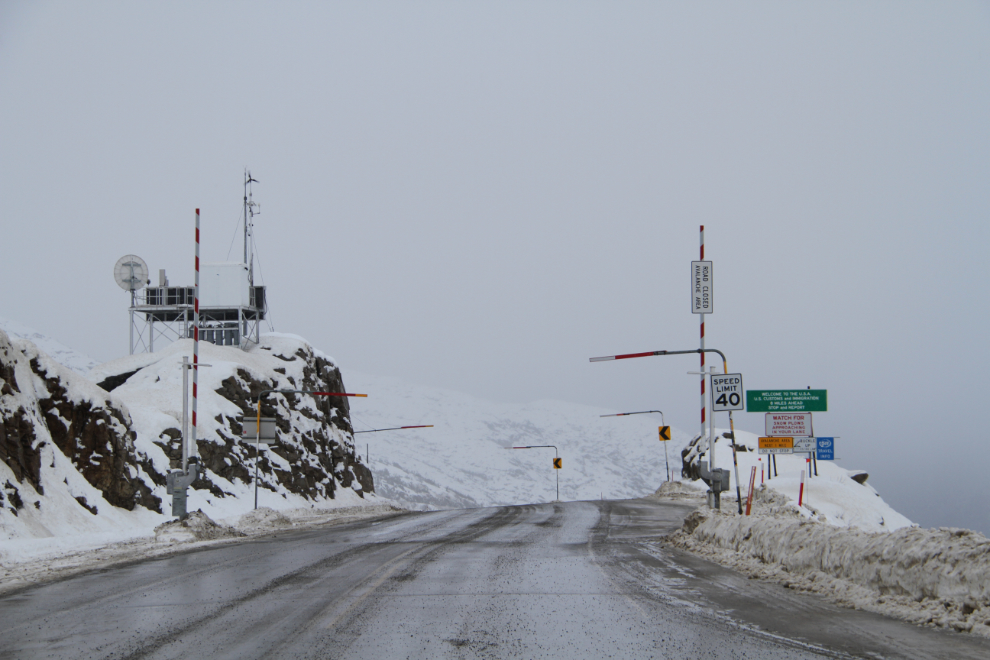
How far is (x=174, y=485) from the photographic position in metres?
21.6

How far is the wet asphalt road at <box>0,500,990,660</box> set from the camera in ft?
23.1

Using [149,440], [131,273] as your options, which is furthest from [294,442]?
[131,273]

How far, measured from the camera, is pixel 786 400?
19.3 m

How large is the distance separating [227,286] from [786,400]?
2089 inches

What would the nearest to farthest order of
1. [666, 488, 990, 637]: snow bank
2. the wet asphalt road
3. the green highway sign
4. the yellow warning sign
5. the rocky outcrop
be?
1. the wet asphalt road
2. [666, 488, 990, 637]: snow bank
3. the green highway sign
4. the yellow warning sign
5. the rocky outcrop

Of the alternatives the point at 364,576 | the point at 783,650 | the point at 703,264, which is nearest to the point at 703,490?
the point at 703,264

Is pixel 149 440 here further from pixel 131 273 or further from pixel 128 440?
pixel 131 273

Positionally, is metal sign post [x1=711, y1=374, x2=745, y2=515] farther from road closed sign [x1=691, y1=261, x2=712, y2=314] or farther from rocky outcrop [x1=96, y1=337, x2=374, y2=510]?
rocky outcrop [x1=96, y1=337, x2=374, y2=510]

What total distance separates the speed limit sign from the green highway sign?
1.58m

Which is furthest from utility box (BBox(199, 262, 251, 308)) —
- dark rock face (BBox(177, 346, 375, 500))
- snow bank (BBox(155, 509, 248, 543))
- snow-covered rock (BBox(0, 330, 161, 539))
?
snow bank (BBox(155, 509, 248, 543))

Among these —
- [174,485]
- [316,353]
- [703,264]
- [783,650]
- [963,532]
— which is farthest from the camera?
[316,353]

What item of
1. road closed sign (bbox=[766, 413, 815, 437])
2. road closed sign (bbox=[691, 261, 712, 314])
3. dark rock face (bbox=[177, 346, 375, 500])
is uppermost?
road closed sign (bbox=[691, 261, 712, 314])

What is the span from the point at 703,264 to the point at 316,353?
50.4 meters

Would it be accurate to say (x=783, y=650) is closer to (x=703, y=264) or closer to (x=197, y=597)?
(x=197, y=597)
